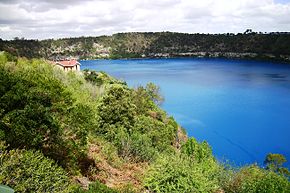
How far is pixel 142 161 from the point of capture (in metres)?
26.2

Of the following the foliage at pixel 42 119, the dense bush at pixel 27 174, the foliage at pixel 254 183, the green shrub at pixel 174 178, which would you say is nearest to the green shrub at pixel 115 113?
the foliage at pixel 42 119

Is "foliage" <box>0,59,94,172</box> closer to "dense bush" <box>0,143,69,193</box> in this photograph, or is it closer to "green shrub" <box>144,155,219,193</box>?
"dense bush" <box>0,143,69,193</box>

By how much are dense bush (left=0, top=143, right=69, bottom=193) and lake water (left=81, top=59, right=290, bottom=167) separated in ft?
108

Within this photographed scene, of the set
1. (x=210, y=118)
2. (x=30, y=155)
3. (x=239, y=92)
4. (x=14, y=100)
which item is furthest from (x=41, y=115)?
(x=239, y=92)

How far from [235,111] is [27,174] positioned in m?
67.2

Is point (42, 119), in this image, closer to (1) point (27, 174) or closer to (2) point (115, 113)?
(1) point (27, 174)

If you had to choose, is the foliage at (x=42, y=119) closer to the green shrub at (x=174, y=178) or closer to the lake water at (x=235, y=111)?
the green shrub at (x=174, y=178)

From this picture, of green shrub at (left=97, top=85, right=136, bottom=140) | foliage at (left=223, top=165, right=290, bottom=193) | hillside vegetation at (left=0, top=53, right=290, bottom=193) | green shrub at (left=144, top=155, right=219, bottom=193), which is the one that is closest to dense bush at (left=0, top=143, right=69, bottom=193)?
hillside vegetation at (left=0, top=53, right=290, bottom=193)

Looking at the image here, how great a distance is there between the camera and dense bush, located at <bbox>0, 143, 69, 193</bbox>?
501 inches

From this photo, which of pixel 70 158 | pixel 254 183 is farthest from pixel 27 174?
pixel 254 183

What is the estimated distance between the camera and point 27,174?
13.5 meters

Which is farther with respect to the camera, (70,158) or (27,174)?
(70,158)

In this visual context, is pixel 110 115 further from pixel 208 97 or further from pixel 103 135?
pixel 208 97

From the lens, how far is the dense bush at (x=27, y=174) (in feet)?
41.8
